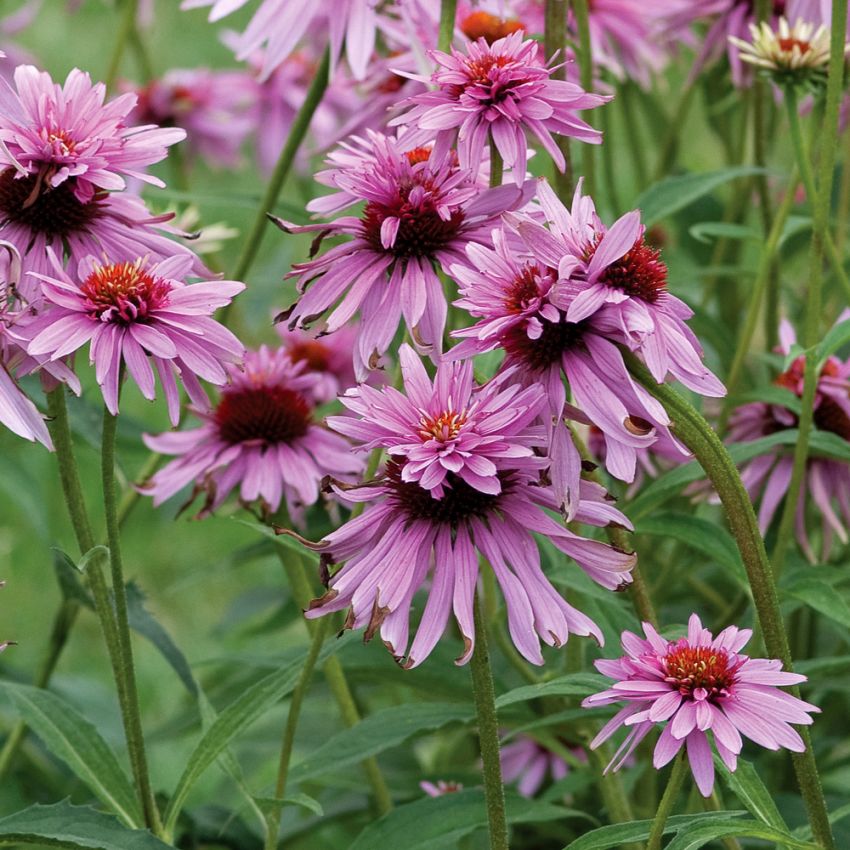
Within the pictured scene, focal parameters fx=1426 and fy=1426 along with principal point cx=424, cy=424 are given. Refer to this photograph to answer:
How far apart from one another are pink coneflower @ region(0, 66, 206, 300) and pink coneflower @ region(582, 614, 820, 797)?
11.8 inches

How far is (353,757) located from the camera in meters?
0.83

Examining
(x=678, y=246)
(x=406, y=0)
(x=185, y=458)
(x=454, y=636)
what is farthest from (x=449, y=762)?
(x=406, y=0)

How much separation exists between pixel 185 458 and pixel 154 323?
0.31m

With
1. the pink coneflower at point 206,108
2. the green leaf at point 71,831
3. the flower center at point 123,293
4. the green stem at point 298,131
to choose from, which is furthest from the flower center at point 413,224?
the pink coneflower at point 206,108

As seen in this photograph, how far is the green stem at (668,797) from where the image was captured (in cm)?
60

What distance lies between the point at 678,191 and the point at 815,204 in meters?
0.15

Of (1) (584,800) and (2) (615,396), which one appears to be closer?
(2) (615,396)

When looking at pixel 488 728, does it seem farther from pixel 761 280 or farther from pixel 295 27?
pixel 295 27

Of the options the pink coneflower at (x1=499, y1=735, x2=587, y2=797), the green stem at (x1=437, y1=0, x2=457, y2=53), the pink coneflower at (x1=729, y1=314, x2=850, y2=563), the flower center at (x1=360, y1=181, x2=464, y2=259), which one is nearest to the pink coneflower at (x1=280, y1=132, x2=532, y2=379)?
the flower center at (x1=360, y1=181, x2=464, y2=259)

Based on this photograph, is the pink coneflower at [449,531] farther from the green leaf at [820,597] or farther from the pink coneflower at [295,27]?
the pink coneflower at [295,27]

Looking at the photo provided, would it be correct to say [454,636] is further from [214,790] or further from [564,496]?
[564,496]

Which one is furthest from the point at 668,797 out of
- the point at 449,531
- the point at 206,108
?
the point at 206,108

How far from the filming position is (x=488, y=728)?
0.62 meters

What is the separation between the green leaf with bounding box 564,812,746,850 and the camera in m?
0.63
